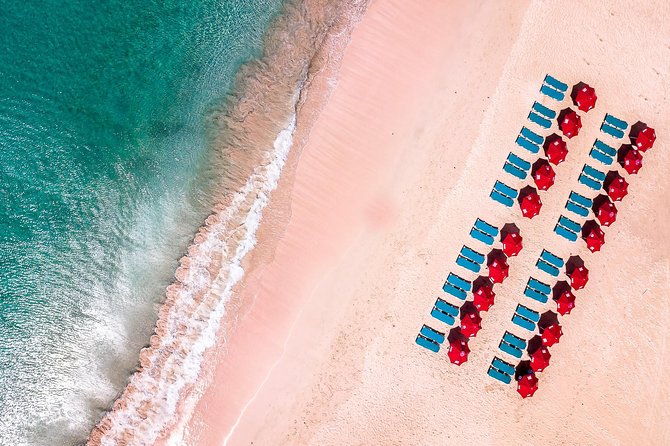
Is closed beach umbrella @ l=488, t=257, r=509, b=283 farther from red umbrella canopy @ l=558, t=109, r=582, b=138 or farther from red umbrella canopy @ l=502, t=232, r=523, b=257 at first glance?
red umbrella canopy @ l=558, t=109, r=582, b=138

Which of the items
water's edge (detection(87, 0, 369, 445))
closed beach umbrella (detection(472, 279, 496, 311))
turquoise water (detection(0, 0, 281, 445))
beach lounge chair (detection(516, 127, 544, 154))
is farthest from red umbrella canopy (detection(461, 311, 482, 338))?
turquoise water (detection(0, 0, 281, 445))

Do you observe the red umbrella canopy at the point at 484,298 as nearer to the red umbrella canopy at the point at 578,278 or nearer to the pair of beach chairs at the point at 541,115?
the red umbrella canopy at the point at 578,278

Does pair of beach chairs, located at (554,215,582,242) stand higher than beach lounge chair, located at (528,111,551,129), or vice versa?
beach lounge chair, located at (528,111,551,129)

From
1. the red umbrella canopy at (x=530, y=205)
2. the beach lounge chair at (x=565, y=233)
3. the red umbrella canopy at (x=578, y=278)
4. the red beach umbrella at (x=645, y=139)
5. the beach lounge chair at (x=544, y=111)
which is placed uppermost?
the red beach umbrella at (x=645, y=139)

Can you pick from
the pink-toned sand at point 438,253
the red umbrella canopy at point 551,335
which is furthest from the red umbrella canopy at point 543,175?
the red umbrella canopy at point 551,335

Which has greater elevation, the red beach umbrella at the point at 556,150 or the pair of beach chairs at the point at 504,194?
the red beach umbrella at the point at 556,150

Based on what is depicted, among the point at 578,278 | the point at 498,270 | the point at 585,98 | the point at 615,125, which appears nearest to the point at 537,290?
the point at 578,278

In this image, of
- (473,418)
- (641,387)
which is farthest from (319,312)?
(641,387)
